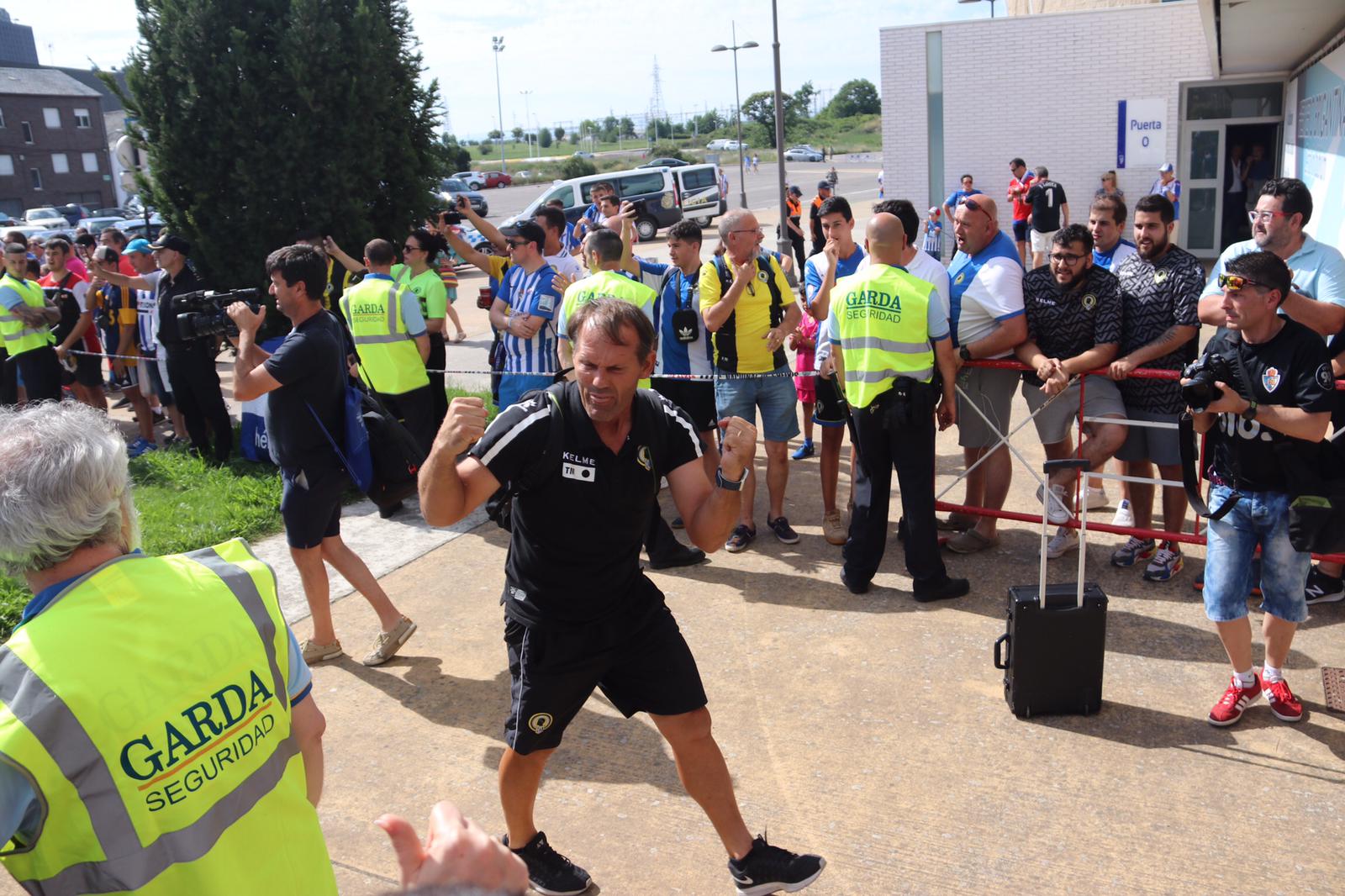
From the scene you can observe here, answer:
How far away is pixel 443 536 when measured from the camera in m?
7.38

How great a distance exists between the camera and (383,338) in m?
7.35

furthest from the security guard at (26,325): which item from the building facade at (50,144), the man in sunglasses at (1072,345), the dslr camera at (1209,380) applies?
the building facade at (50,144)

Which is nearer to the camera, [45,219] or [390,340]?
[390,340]

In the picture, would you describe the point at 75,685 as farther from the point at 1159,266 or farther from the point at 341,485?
the point at 1159,266

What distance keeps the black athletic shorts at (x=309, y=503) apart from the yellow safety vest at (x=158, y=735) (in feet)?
10.5

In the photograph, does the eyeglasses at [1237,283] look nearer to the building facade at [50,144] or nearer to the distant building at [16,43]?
the building facade at [50,144]

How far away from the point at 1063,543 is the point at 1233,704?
204 cm

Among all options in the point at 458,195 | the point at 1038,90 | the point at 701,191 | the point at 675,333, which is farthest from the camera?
the point at 701,191

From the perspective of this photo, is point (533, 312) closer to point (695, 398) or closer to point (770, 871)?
point (695, 398)

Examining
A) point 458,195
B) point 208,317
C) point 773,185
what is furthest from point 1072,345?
point 773,185

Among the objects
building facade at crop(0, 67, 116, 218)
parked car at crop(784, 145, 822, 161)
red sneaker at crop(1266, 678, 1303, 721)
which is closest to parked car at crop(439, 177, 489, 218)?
red sneaker at crop(1266, 678, 1303, 721)

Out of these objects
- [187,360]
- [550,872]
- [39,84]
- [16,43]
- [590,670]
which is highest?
[16,43]

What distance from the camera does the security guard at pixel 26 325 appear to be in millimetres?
9391

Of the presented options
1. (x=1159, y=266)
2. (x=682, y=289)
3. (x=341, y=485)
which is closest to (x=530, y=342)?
(x=682, y=289)
